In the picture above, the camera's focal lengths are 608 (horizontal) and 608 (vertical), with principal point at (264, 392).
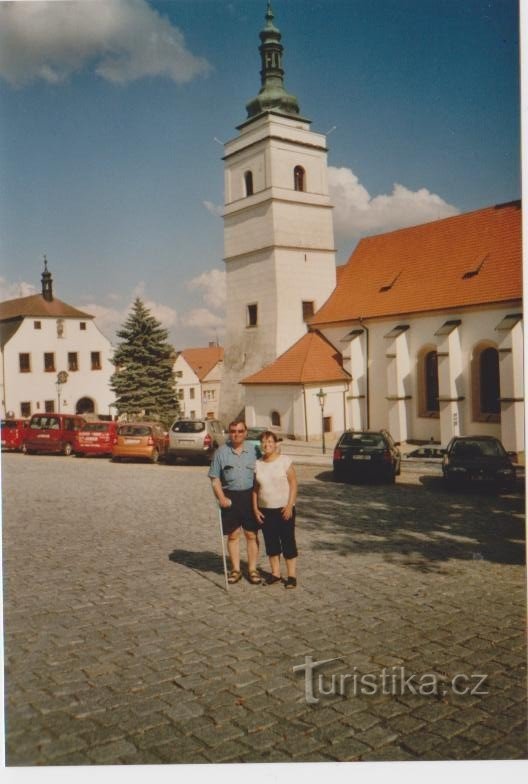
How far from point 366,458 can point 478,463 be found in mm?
2104

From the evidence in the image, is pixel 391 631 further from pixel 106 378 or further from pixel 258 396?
pixel 258 396

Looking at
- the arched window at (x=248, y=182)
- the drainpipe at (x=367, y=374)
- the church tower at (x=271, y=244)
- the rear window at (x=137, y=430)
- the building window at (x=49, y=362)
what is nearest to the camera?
the building window at (x=49, y=362)

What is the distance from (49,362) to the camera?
10203 millimetres

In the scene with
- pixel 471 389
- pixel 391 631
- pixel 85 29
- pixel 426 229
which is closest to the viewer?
pixel 391 631

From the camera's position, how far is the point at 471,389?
18188mm

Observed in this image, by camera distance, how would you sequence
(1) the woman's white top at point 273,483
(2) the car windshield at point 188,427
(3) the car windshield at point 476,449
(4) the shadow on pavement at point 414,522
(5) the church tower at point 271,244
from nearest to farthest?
(1) the woman's white top at point 273,483 < (4) the shadow on pavement at point 414,522 < (3) the car windshield at point 476,449 < (2) the car windshield at point 188,427 < (5) the church tower at point 271,244

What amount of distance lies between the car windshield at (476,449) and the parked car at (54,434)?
8.31 meters

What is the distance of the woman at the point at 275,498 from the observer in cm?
520

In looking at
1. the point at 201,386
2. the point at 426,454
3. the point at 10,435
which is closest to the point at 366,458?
the point at 426,454

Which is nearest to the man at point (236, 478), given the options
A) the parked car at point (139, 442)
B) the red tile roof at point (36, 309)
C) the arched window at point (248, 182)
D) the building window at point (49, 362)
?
the red tile roof at point (36, 309)

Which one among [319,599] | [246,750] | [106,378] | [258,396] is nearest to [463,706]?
[246,750]

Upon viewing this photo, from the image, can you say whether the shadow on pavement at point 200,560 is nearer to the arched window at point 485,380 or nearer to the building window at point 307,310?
the arched window at point 485,380

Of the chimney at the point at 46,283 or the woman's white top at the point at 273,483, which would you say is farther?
the chimney at the point at 46,283

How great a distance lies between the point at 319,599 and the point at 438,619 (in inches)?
38.2
